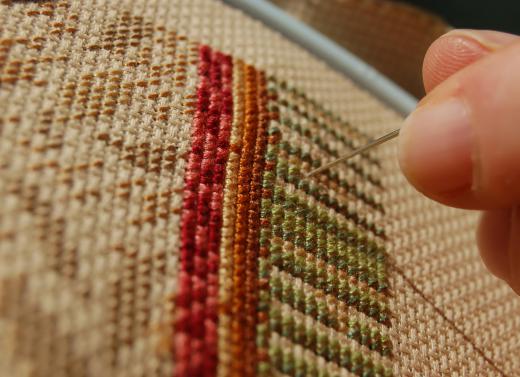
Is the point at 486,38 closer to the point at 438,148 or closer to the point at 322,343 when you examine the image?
the point at 438,148

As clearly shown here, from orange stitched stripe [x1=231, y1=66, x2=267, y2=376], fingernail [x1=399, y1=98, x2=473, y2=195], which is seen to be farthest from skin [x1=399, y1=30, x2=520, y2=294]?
orange stitched stripe [x1=231, y1=66, x2=267, y2=376]

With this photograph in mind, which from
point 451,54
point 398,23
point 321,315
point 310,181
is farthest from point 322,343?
point 398,23

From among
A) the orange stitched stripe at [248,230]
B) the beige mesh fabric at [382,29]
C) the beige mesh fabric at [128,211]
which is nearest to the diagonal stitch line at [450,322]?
the beige mesh fabric at [128,211]

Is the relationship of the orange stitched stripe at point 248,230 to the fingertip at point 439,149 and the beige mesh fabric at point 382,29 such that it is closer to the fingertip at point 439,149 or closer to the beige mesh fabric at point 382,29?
the fingertip at point 439,149

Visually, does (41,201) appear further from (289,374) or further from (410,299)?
(410,299)

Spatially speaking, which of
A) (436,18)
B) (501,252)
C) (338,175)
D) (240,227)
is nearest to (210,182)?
(240,227)

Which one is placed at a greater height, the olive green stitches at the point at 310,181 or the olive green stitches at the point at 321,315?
the olive green stitches at the point at 310,181

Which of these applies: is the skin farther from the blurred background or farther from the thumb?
the blurred background
